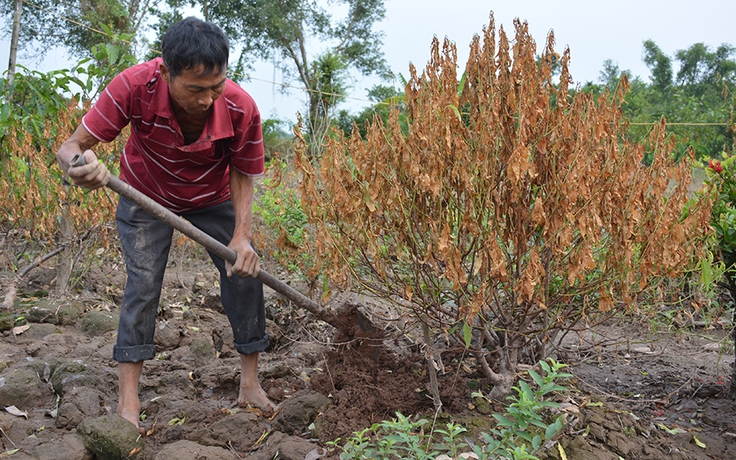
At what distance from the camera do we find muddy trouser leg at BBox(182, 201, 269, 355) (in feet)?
10.1

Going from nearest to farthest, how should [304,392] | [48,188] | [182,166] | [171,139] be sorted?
[171,139]
[182,166]
[304,392]
[48,188]

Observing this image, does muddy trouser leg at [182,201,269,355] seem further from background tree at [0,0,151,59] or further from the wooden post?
background tree at [0,0,151,59]

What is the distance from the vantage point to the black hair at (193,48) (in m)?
2.35

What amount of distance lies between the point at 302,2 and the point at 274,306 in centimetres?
2505

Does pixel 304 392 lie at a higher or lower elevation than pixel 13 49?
lower

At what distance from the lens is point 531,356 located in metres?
2.98

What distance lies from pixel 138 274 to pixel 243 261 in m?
0.58

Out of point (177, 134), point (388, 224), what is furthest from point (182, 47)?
point (388, 224)

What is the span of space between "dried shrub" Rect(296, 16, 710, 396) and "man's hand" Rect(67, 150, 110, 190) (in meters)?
0.74

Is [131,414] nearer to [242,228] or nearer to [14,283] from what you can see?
[242,228]

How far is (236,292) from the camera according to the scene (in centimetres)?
312

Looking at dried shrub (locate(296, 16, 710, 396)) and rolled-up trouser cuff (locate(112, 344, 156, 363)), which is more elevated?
dried shrub (locate(296, 16, 710, 396))

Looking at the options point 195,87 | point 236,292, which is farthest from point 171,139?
point 236,292

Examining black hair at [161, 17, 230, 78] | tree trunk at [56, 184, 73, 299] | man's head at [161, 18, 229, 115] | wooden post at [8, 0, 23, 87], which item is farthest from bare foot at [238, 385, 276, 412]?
wooden post at [8, 0, 23, 87]
